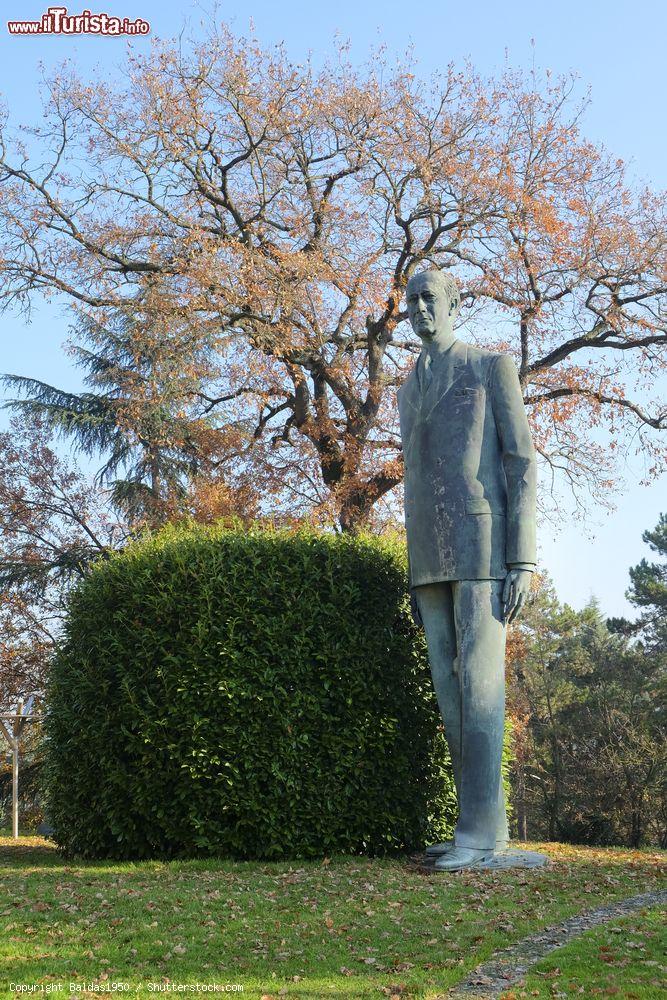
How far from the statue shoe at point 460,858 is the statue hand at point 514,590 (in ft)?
6.16

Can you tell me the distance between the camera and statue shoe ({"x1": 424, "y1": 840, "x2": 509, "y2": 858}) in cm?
820

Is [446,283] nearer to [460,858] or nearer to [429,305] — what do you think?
[429,305]

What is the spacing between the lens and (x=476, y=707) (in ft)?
26.7

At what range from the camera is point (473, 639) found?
8.19 metres

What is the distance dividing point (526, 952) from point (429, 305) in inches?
211

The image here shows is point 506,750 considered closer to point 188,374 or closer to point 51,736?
point 51,736

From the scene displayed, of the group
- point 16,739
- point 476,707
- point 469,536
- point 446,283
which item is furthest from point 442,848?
point 16,739

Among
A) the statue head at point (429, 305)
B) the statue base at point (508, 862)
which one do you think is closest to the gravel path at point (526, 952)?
the statue base at point (508, 862)

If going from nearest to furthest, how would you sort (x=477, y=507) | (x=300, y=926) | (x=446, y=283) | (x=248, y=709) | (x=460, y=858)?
(x=300, y=926) → (x=460, y=858) → (x=477, y=507) → (x=248, y=709) → (x=446, y=283)

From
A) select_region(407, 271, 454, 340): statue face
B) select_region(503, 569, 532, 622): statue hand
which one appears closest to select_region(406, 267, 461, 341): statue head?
select_region(407, 271, 454, 340): statue face

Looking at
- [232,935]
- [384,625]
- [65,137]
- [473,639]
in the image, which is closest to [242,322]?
[65,137]

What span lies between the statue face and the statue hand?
2.23 m

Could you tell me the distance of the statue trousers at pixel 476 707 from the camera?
805 centimetres

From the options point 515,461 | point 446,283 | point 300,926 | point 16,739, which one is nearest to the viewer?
point 300,926
